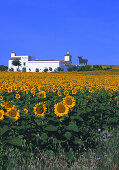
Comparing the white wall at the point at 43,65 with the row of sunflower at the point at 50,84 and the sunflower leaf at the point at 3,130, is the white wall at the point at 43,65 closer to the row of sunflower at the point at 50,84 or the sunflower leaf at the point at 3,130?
the row of sunflower at the point at 50,84

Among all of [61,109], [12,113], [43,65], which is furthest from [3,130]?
[43,65]

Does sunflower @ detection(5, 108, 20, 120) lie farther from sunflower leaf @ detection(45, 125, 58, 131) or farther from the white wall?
the white wall

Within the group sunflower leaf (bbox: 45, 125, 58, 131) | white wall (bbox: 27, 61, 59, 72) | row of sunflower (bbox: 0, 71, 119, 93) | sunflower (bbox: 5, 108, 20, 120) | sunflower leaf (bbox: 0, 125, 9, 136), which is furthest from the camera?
white wall (bbox: 27, 61, 59, 72)

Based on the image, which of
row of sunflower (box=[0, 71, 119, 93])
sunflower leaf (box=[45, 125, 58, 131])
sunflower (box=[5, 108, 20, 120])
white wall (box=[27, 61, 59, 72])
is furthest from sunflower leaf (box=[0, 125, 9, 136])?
white wall (box=[27, 61, 59, 72])

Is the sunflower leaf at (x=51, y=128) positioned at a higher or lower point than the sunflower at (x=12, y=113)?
lower

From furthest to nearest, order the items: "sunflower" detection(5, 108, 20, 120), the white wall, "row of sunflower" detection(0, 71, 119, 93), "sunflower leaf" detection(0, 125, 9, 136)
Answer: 1. the white wall
2. "row of sunflower" detection(0, 71, 119, 93)
3. "sunflower" detection(5, 108, 20, 120)
4. "sunflower leaf" detection(0, 125, 9, 136)

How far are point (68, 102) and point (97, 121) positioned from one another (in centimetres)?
279

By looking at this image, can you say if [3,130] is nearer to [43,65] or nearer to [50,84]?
[50,84]

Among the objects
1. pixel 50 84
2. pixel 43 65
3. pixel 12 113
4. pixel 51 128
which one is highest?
pixel 43 65

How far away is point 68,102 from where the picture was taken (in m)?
4.87

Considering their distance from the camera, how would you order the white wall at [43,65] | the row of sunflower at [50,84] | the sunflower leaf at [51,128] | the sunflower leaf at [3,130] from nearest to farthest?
the sunflower leaf at [3,130]
the sunflower leaf at [51,128]
the row of sunflower at [50,84]
the white wall at [43,65]

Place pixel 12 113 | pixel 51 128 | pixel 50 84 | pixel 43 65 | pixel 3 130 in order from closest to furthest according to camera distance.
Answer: pixel 3 130, pixel 12 113, pixel 51 128, pixel 50 84, pixel 43 65

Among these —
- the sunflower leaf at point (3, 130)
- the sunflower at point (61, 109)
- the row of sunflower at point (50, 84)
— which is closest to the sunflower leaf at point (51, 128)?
the sunflower at point (61, 109)

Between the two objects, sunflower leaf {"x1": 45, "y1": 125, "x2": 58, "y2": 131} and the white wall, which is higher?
the white wall
